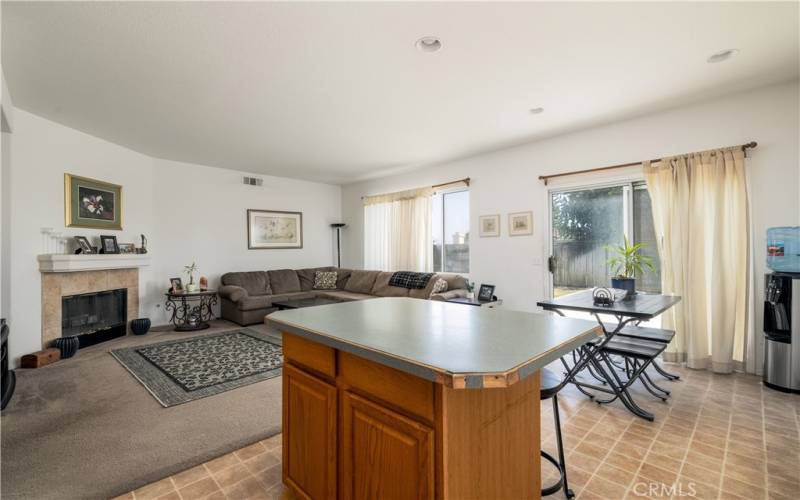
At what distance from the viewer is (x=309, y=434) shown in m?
1.51

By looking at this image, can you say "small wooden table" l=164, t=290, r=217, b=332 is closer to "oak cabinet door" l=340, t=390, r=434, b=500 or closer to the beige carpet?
the beige carpet

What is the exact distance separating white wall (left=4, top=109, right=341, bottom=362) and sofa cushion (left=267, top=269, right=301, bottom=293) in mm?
380

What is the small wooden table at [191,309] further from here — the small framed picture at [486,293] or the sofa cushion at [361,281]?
the small framed picture at [486,293]

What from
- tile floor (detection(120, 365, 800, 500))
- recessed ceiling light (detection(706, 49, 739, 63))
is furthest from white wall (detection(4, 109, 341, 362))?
recessed ceiling light (detection(706, 49, 739, 63))

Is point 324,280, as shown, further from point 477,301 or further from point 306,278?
point 477,301

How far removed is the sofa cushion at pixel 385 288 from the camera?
18.5ft

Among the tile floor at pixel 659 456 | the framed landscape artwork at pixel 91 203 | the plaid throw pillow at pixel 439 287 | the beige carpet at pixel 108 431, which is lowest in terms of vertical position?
the tile floor at pixel 659 456

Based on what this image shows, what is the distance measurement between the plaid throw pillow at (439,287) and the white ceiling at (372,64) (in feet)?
6.99

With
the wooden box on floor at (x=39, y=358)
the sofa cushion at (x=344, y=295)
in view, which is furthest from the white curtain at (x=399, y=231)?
→ the wooden box on floor at (x=39, y=358)

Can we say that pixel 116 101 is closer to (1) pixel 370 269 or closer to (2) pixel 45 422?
(2) pixel 45 422

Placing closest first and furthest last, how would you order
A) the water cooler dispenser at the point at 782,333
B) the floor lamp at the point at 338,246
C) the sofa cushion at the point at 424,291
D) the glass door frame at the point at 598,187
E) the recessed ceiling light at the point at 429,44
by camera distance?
the recessed ceiling light at the point at 429,44 → the water cooler dispenser at the point at 782,333 → the glass door frame at the point at 598,187 → the sofa cushion at the point at 424,291 → the floor lamp at the point at 338,246

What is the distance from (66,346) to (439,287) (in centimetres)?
451

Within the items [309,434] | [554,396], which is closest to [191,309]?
[309,434]

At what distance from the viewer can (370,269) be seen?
7.00 meters
